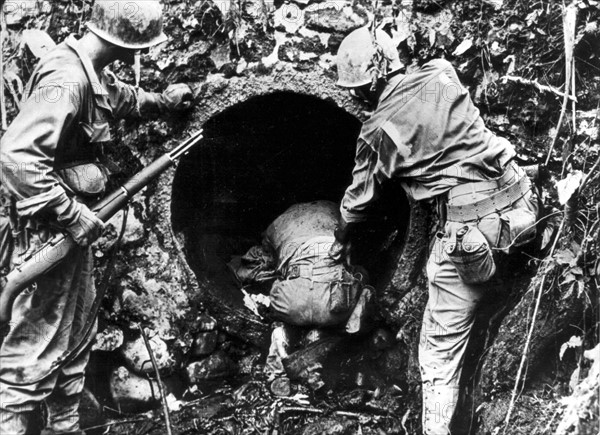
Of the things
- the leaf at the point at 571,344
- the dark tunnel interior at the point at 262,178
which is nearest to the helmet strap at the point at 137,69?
the dark tunnel interior at the point at 262,178

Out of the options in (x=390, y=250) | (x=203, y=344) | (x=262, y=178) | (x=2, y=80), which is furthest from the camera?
(x=262, y=178)

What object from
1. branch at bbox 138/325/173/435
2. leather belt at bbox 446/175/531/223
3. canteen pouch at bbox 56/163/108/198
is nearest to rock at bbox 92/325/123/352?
branch at bbox 138/325/173/435

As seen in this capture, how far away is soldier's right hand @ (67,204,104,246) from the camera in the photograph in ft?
14.1

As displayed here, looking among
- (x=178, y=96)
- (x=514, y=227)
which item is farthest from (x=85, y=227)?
(x=514, y=227)

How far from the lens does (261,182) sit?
538 centimetres

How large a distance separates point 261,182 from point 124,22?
1407mm

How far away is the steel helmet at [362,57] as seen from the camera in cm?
455

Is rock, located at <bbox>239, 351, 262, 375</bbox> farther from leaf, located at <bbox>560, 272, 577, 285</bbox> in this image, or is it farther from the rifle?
leaf, located at <bbox>560, 272, 577, 285</bbox>

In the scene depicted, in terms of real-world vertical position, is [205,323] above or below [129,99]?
below

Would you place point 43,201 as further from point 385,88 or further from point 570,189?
point 570,189

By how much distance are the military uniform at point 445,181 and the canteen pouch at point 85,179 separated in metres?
1.27

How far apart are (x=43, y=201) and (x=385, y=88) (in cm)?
172

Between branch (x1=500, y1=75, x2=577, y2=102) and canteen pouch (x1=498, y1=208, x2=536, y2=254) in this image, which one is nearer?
canteen pouch (x1=498, y1=208, x2=536, y2=254)

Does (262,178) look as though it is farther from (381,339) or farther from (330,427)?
(330,427)
